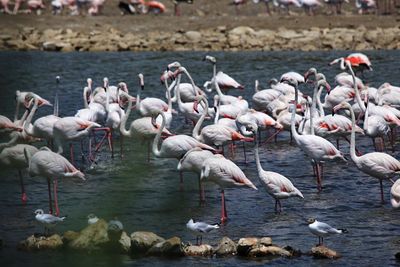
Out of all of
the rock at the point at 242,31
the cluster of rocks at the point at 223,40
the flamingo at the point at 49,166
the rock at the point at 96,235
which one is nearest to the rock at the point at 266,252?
the rock at the point at 96,235

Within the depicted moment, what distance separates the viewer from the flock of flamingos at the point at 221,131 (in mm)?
9359

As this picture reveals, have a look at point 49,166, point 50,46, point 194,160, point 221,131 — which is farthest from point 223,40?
point 49,166

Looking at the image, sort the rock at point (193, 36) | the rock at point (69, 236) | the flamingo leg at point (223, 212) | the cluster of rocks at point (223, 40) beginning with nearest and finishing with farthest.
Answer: the rock at point (69, 236), the flamingo leg at point (223, 212), the cluster of rocks at point (223, 40), the rock at point (193, 36)

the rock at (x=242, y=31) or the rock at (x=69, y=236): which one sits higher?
the rock at (x=242, y=31)

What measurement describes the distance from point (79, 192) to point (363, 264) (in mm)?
4162

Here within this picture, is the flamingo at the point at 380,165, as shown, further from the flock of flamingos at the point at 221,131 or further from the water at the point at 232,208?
the water at the point at 232,208

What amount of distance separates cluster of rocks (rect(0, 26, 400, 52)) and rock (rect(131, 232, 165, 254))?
933 inches

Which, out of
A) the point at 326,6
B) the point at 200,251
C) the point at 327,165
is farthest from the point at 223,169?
the point at 326,6

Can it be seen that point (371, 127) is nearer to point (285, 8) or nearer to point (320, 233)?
point (320, 233)

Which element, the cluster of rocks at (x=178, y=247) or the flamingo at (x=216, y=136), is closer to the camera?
the cluster of rocks at (x=178, y=247)

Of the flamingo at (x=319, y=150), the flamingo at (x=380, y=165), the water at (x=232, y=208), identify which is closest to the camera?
the water at (x=232, y=208)

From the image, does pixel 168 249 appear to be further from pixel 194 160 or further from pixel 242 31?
pixel 242 31

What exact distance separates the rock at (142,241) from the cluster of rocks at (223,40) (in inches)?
933

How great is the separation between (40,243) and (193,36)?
81.5 feet
